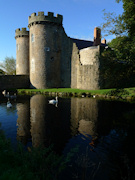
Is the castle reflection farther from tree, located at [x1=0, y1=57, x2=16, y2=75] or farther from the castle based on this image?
tree, located at [x1=0, y1=57, x2=16, y2=75]

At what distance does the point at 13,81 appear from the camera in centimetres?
2969

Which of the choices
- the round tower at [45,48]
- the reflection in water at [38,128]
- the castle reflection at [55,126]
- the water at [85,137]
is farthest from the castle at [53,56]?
the water at [85,137]

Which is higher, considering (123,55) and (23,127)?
(123,55)

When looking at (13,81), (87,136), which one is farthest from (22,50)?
(87,136)

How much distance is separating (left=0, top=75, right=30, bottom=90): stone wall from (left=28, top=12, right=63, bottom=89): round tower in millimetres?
2135

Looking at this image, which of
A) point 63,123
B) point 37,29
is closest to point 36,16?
point 37,29

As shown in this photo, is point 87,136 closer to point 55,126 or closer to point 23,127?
point 55,126

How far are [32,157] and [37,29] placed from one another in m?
27.3

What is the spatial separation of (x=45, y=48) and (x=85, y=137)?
77.9 feet

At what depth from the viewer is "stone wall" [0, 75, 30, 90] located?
1134 inches

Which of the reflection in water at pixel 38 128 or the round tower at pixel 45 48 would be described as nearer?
the reflection in water at pixel 38 128

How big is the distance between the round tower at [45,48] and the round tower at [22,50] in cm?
437

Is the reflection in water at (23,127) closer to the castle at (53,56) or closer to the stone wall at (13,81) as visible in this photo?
the castle at (53,56)

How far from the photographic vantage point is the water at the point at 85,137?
5.13 meters
